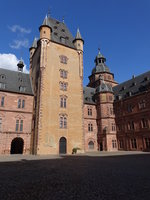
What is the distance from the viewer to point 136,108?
34938mm

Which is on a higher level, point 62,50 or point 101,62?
point 101,62

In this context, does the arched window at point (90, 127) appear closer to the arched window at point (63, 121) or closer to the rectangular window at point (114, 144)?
the rectangular window at point (114, 144)

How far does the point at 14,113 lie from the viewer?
30219 millimetres

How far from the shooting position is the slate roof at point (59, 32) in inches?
1430

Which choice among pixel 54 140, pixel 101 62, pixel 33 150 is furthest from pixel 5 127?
pixel 101 62

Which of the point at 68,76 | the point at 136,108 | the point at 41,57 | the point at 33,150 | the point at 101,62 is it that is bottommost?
the point at 33,150

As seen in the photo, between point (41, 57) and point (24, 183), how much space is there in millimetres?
Result: 28376

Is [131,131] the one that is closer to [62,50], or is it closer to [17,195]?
[62,50]

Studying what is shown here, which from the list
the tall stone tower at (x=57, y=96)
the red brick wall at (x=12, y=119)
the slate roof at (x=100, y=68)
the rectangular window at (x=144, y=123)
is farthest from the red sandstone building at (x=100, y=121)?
the slate roof at (x=100, y=68)

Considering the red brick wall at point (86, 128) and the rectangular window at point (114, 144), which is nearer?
→ the rectangular window at point (114, 144)

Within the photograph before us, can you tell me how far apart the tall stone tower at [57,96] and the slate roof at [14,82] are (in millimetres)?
2090

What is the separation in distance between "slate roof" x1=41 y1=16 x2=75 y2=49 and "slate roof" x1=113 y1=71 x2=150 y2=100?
16901mm

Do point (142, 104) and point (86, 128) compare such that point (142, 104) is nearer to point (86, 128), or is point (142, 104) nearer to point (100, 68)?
point (86, 128)

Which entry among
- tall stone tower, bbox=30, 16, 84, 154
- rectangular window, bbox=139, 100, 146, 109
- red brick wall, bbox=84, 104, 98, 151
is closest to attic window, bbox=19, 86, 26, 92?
tall stone tower, bbox=30, 16, 84, 154
